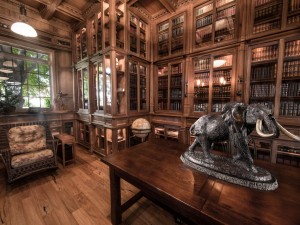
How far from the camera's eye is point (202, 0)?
9.52 feet

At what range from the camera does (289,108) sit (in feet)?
7.75

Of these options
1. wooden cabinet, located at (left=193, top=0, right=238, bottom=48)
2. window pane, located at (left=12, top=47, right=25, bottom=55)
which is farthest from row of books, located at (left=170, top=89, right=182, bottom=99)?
window pane, located at (left=12, top=47, right=25, bottom=55)

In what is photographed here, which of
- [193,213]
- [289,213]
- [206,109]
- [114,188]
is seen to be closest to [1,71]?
[114,188]

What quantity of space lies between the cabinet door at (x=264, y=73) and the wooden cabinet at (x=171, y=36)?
5.05 ft

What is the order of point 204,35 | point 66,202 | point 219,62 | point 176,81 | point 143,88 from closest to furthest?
1. point 66,202
2. point 219,62
3. point 204,35
4. point 176,81
5. point 143,88

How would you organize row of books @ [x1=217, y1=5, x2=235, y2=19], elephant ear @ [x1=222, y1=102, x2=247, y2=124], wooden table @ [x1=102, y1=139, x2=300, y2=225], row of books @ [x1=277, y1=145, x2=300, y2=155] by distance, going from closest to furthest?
1. wooden table @ [x1=102, y1=139, x2=300, y2=225]
2. elephant ear @ [x1=222, y1=102, x2=247, y2=124]
3. row of books @ [x1=277, y1=145, x2=300, y2=155]
4. row of books @ [x1=217, y1=5, x2=235, y2=19]

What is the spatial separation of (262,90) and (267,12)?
140 centimetres

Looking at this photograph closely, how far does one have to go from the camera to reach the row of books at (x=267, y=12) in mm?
2361

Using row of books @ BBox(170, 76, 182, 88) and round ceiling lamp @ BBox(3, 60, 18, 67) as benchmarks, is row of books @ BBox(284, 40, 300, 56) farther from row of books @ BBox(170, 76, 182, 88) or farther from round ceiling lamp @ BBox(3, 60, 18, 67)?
round ceiling lamp @ BBox(3, 60, 18, 67)

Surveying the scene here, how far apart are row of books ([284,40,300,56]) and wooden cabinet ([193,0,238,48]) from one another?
2.79 feet

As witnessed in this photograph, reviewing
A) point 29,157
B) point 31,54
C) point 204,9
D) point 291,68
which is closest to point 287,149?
point 291,68

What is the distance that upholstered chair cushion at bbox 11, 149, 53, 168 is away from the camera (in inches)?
83.1

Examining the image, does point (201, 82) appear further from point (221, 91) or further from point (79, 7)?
point (79, 7)

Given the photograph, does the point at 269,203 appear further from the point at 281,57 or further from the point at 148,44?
the point at 148,44
